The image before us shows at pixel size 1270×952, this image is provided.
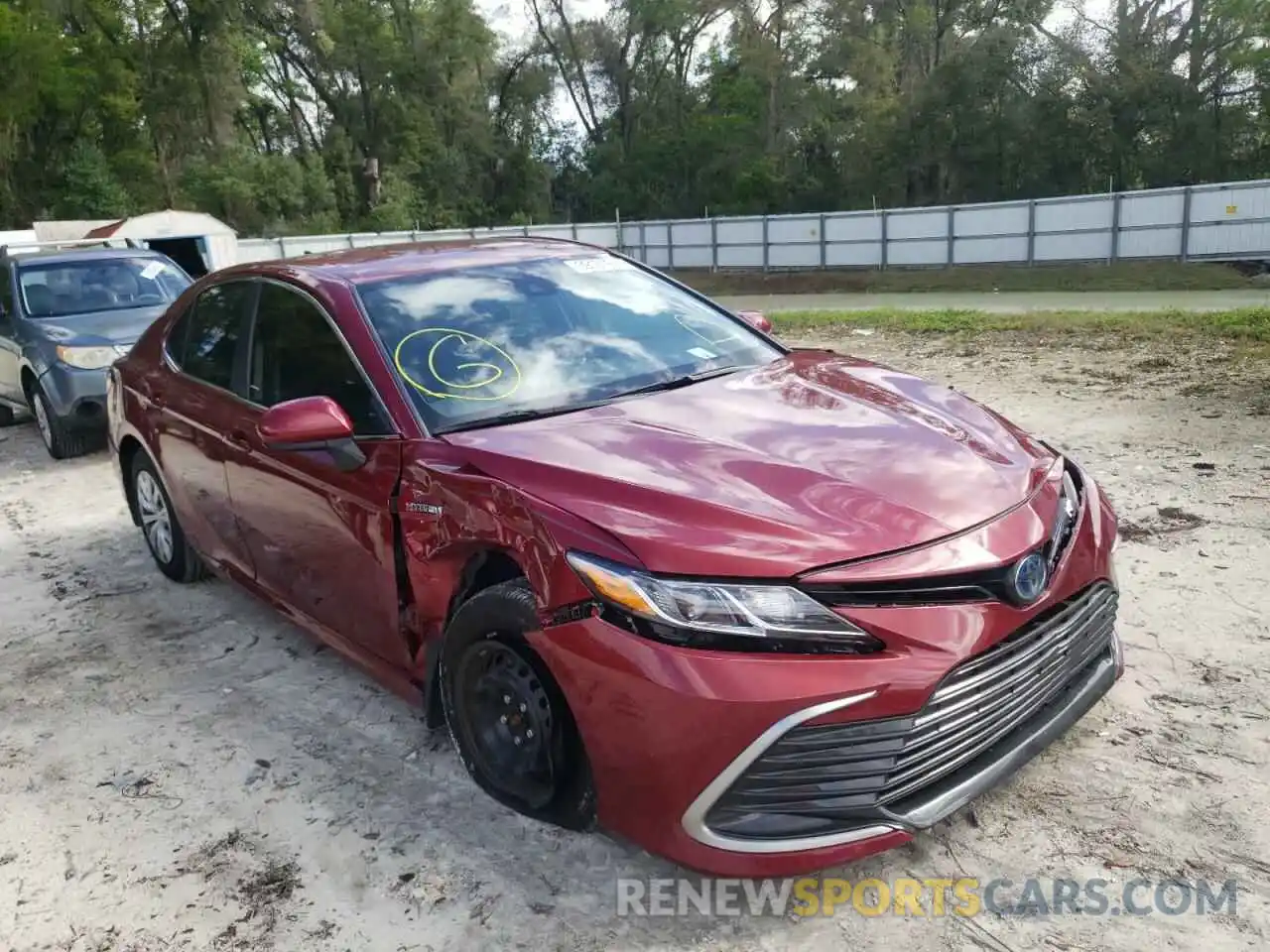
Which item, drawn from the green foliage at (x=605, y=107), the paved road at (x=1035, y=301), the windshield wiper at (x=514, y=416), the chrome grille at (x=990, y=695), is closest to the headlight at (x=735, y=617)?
the chrome grille at (x=990, y=695)

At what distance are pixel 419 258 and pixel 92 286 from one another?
6.65 m

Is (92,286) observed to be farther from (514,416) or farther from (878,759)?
(878,759)

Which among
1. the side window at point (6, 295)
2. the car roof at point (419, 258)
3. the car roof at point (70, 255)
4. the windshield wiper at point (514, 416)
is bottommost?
the windshield wiper at point (514, 416)

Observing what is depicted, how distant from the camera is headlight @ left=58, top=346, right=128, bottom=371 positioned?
7.99 m

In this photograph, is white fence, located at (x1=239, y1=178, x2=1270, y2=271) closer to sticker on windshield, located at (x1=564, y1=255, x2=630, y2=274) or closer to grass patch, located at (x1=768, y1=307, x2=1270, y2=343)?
grass patch, located at (x1=768, y1=307, x2=1270, y2=343)

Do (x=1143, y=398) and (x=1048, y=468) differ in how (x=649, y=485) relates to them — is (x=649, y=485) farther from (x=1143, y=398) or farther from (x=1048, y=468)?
(x=1143, y=398)

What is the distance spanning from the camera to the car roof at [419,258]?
3730 millimetres

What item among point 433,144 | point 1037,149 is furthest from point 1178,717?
point 433,144

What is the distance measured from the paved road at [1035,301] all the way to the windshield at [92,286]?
38.3ft

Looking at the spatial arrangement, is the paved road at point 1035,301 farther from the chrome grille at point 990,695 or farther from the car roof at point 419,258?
the chrome grille at point 990,695

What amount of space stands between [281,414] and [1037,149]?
36500 mm

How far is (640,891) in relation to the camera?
8.66ft

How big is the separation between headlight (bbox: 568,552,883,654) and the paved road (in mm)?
14020

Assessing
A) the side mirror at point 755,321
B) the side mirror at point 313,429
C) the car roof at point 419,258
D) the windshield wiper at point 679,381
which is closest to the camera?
the side mirror at point 313,429
